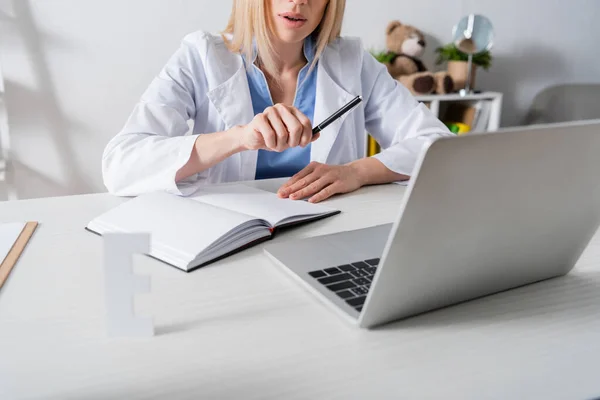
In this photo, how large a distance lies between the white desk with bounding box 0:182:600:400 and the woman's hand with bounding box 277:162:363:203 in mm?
313

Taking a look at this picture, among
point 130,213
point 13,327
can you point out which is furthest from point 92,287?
point 130,213

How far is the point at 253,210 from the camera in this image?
33.4 inches

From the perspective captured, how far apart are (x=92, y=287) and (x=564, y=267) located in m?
0.54

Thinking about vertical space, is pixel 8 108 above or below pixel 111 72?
below

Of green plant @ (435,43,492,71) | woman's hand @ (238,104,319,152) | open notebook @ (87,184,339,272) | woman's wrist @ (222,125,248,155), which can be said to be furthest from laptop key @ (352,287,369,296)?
green plant @ (435,43,492,71)

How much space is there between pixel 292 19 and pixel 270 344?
2.93 ft

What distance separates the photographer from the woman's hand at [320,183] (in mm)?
980

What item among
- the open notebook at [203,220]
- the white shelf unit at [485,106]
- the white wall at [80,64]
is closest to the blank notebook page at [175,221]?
the open notebook at [203,220]

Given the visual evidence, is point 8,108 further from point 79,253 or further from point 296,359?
point 296,359

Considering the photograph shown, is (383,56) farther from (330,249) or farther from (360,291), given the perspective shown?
(360,291)

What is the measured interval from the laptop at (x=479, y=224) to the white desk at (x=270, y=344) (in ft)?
0.08

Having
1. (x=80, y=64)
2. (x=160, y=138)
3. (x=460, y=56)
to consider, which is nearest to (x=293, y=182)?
(x=160, y=138)

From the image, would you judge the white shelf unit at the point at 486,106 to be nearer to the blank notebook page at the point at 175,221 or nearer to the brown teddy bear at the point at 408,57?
the brown teddy bear at the point at 408,57

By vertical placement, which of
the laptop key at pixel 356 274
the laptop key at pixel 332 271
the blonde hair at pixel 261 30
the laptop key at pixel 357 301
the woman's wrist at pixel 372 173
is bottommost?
the woman's wrist at pixel 372 173
